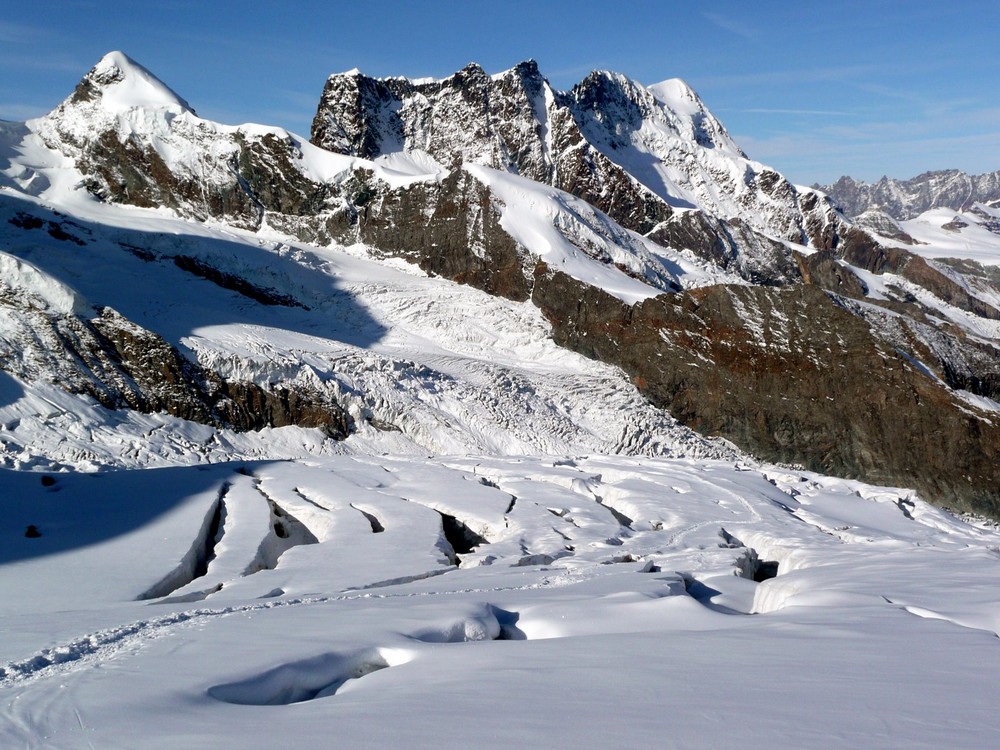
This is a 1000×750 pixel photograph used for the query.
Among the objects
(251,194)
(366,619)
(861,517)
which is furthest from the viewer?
(251,194)

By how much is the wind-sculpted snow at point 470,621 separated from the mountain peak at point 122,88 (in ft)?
132

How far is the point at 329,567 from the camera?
14.0 meters

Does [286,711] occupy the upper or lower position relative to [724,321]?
lower

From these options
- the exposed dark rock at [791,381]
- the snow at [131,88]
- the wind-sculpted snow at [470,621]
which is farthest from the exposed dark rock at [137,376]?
the snow at [131,88]

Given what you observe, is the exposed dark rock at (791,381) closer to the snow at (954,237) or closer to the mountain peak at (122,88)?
the mountain peak at (122,88)

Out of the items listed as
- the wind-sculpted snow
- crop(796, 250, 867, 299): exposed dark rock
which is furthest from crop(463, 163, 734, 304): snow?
crop(796, 250, 867, 299): exposed dark rock

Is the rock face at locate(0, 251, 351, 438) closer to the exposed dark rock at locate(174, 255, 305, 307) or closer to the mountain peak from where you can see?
the exposed dark rock at locate(174, 255, 305, 307)

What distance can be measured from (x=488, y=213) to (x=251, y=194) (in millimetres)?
15103

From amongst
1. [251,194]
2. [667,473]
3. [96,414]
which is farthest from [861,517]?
[251,194]

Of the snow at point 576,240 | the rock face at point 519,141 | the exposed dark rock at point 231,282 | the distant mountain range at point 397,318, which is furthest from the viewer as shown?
the rock face at point 519,141

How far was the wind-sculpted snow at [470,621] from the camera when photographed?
16.7 feet

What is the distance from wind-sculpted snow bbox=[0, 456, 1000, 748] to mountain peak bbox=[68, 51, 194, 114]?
4017 cm

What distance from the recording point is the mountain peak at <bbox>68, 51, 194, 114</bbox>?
53819 mm

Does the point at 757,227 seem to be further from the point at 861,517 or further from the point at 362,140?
the point at 861,517
